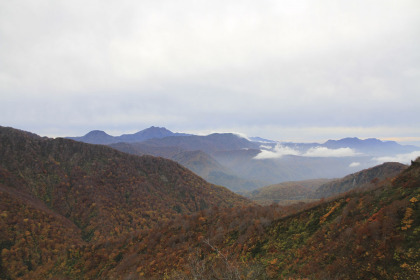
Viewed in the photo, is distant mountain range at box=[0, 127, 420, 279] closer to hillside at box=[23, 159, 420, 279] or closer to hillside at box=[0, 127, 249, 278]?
hillside at box=[23, 159, 420, 279]

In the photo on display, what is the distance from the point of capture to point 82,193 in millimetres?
116688

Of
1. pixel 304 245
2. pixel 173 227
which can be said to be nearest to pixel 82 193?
pixel 173 227

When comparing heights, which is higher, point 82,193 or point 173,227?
point 173,227

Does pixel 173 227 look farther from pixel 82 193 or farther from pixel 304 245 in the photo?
pixel 82 193

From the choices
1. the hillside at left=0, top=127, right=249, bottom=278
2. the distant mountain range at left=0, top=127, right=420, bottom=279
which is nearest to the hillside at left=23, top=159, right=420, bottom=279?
the distant mountain range at left=0, top=127, right=420, bottom=279

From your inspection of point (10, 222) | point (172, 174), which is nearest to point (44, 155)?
point (10, 222)

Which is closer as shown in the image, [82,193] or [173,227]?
[173,227]

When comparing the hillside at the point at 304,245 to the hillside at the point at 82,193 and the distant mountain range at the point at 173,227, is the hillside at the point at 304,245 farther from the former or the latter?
the hillside at the point at 82,193

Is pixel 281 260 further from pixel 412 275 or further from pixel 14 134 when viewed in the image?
pixel 14 134

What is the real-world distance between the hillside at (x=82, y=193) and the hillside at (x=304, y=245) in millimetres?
51124

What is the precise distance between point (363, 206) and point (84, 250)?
58506 millimetres

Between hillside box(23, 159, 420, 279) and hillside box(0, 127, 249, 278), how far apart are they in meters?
51.1

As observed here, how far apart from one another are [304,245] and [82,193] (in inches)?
5106

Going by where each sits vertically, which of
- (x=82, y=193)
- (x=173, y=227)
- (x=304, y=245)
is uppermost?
(x=304, y=245)
